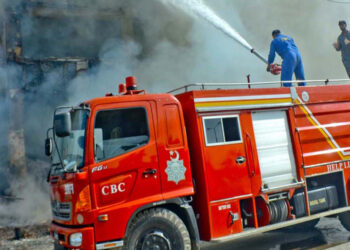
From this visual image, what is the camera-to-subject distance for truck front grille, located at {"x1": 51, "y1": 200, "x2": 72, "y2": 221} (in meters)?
4.07

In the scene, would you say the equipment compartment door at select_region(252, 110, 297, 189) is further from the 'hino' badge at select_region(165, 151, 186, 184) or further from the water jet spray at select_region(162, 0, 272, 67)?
the water jet spray at select_region(162, 0, 272, 67)

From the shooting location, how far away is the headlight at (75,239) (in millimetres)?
3938

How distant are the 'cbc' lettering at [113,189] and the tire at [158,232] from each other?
0.41 metres

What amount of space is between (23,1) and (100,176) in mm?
6867

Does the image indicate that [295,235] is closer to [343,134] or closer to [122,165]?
[343,134]

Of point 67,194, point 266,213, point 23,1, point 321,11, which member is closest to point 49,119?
point 23,1

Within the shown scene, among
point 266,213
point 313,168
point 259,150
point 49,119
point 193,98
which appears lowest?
point 266,213

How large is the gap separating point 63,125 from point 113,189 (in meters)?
0.90

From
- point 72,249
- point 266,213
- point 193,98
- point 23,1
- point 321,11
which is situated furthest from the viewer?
point 321,11

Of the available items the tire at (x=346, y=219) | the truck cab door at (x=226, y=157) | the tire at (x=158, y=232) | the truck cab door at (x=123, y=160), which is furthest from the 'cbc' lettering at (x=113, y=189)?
the tire at (x=346, y=219)

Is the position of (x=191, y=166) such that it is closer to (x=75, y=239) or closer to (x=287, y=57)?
(x=75, y=239)

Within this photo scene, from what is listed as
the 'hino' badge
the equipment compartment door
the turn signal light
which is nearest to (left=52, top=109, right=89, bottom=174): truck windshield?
the turn signal light

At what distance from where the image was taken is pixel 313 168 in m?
5.45

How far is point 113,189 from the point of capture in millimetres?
4105
